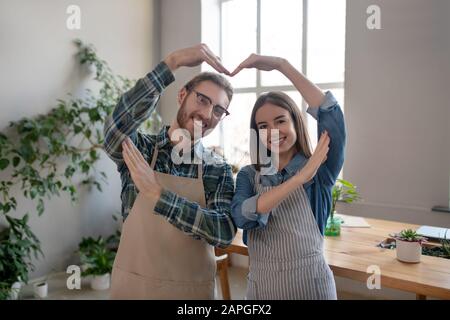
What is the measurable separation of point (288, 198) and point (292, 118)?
0.26m

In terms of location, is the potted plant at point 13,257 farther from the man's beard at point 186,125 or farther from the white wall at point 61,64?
the man's beard at point 186,125

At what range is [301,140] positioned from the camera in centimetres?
131

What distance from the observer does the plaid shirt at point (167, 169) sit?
1144 mm

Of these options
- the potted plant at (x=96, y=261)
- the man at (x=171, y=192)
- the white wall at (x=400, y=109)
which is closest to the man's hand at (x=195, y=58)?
the man at (x=171, y=192)

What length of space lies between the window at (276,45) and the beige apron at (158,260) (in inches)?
89.3

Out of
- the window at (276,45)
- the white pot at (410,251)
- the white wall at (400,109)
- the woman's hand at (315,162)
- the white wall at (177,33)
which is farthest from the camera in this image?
the white wall at (177,33)

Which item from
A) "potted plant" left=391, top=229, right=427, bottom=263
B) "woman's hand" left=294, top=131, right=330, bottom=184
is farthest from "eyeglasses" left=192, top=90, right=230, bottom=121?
"potted plant" left=391, top=229, right=427, bottom=263

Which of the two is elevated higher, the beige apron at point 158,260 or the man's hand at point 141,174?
the man's hand at point 141,174

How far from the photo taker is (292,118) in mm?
1269

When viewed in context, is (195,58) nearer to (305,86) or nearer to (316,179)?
(305,86)

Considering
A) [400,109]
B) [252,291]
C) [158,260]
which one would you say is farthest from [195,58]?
[400,109]

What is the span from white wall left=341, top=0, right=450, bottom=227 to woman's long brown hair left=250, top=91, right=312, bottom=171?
1.78m

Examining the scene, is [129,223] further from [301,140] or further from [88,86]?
[88,86]

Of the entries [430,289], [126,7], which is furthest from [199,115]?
[126,7]
